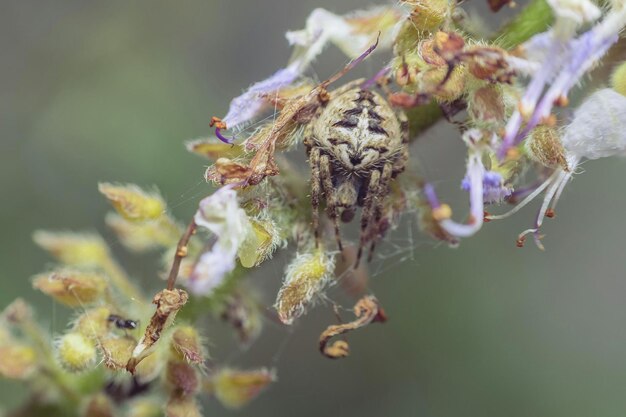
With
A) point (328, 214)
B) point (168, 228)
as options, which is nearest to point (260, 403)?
point (168, 228)

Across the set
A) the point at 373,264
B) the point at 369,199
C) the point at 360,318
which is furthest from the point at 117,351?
the point at 373,264

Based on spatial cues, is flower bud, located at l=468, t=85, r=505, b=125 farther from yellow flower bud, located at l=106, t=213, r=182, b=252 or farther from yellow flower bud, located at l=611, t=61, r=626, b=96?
yellow flower bud, located at l=106, t=213, r=182, b=252

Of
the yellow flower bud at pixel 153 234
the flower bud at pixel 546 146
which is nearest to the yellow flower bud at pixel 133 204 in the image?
the yellow flower bud at pixel 153 234

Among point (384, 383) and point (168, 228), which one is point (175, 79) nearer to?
point (384, 383)

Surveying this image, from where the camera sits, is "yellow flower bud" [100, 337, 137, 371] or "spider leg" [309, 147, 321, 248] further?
"yellow flower bud" [100, 337, 137, 371]

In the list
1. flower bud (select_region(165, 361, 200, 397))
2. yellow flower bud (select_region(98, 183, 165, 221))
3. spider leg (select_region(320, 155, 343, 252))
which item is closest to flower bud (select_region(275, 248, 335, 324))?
spider leg (select_region(320, 155, 343, 252))

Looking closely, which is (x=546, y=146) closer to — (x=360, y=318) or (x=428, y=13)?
(x=428, y=13)
